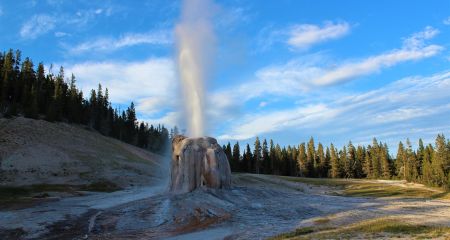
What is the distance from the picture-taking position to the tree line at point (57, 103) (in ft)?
347

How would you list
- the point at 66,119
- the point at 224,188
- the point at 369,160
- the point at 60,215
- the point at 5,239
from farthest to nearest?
1. the point at 369,160
2. the point at 66,119
3. the point at 224,188
4. the point at 60,215
5. the point at 5,239

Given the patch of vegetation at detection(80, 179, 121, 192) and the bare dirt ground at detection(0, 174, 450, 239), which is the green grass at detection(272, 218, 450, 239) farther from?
the patch of vegetation at detection(80, 179, 121, 192)

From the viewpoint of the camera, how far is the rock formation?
36.3 m

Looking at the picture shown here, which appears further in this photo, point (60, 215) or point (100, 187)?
point (100, 187)

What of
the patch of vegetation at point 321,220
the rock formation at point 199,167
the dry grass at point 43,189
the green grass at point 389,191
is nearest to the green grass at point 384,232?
the patch of vegetation at point 321,220

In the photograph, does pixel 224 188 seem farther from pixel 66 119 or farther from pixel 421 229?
pixel 66 119

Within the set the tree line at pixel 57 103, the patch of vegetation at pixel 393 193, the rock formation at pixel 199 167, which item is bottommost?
the patch of vegetation at pixel 393 193

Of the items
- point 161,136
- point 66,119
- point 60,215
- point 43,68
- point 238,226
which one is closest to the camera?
point 238,226

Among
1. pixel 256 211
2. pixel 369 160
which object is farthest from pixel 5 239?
pixel 369 160

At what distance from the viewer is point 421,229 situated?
1852 cm

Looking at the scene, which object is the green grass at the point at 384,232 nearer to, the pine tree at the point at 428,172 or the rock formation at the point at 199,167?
the rock formation at the point at 199,167

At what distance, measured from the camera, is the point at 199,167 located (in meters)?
36.9

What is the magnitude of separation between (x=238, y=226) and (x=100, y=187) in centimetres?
4232

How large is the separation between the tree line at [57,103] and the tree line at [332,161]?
1567 inches
